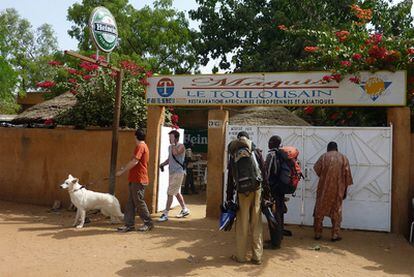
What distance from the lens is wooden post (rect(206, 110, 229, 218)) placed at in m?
8.85

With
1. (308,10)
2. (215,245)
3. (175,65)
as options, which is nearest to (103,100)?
Result: (215,245)

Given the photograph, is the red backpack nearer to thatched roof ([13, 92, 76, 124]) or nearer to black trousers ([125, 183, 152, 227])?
black trousers ([125, 183, 152, 227])

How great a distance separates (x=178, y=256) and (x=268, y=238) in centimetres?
181

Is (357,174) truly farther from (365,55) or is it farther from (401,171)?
(365,55)

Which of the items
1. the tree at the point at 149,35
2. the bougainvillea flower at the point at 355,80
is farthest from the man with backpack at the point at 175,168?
the tree at the point at 149,35

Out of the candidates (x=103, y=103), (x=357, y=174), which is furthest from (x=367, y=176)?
(x=103, y=103)

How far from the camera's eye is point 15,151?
11.0 metres

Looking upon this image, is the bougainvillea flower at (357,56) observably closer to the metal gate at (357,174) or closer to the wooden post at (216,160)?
the metal gate at (357,174)

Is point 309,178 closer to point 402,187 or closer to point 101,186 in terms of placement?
point 402,187

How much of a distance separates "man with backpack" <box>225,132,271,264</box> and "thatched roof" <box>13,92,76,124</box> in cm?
667

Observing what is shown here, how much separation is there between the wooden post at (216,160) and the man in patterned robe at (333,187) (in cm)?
221

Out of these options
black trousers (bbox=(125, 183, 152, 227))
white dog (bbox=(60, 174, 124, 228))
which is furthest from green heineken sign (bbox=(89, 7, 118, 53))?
black trousers (bbox=(125, 183, 152, 227))

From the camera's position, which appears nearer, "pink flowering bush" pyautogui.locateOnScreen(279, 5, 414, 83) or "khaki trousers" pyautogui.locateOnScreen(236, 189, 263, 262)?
"khaki trousers" pyautogui.locateOnScreen(236, 189, 263, 262)

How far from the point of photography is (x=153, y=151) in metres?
9.36
